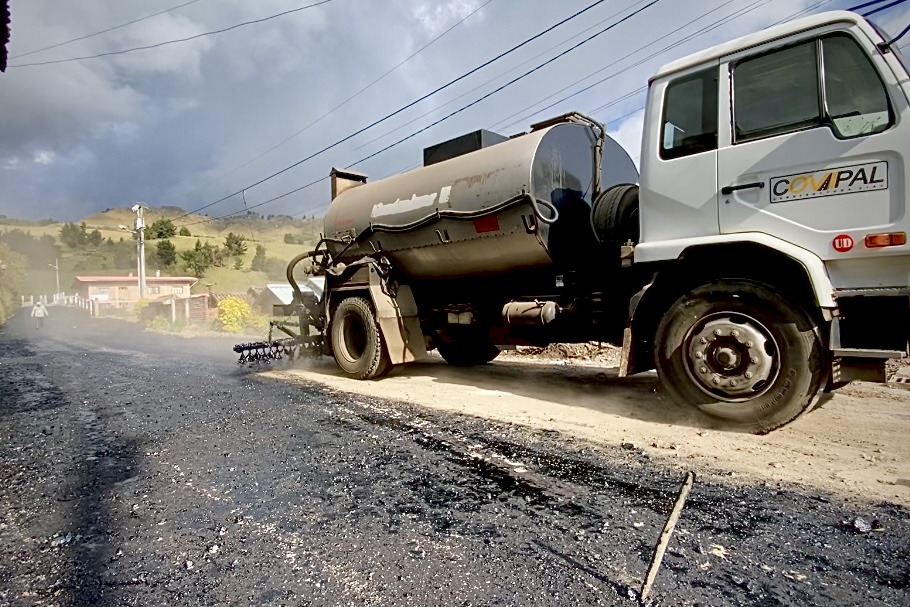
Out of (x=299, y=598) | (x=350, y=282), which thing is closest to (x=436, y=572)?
(x=299, y=598)

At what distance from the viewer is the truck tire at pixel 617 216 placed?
5258 mm

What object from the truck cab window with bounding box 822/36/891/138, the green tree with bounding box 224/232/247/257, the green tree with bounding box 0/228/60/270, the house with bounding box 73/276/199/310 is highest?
the green tree with bounding box 0/228/60/270

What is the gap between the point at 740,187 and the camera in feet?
12.7

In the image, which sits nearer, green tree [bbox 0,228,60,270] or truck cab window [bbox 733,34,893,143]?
truck cab window [bbox 733,34,893,143]

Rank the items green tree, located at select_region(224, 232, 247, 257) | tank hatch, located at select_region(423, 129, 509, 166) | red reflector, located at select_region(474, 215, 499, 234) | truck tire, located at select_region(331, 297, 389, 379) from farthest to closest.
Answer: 1. green tree, located at select_region(224, 232, 247, 257)
2. truck tire, located at select_region(331, 297, 389, 379)
3. tank hatch, located at select_region(423, 129, 509, 166)
4. red reflector, located at select_region(474, 215, 499, 234)

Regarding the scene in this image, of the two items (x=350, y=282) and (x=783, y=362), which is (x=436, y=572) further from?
(x=350, y=282)

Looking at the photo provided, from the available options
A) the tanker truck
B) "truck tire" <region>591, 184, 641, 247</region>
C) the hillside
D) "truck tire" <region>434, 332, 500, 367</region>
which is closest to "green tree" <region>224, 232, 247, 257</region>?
the hillside

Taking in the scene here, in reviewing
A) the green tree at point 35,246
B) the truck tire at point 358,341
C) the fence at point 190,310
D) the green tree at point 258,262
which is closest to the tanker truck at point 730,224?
the truck tire at point 358,341

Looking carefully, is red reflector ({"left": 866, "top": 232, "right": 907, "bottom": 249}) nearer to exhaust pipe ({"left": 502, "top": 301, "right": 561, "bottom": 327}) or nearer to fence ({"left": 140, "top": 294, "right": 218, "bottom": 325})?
exhaust pipe ({"left": 502, "top": 301, "right": 561, "bottom": 327})

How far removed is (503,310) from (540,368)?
7.50 ft

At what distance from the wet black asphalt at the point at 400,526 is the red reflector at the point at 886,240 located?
1767mm

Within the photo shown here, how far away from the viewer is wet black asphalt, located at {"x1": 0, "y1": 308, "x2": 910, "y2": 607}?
1907mm

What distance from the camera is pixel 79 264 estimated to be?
84.8 m

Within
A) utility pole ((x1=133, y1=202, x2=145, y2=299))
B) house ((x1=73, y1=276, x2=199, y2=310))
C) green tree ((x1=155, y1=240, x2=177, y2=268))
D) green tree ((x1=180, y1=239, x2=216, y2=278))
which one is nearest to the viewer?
utility pole ((x1=133, y1=202, x2=145, y2=299))
